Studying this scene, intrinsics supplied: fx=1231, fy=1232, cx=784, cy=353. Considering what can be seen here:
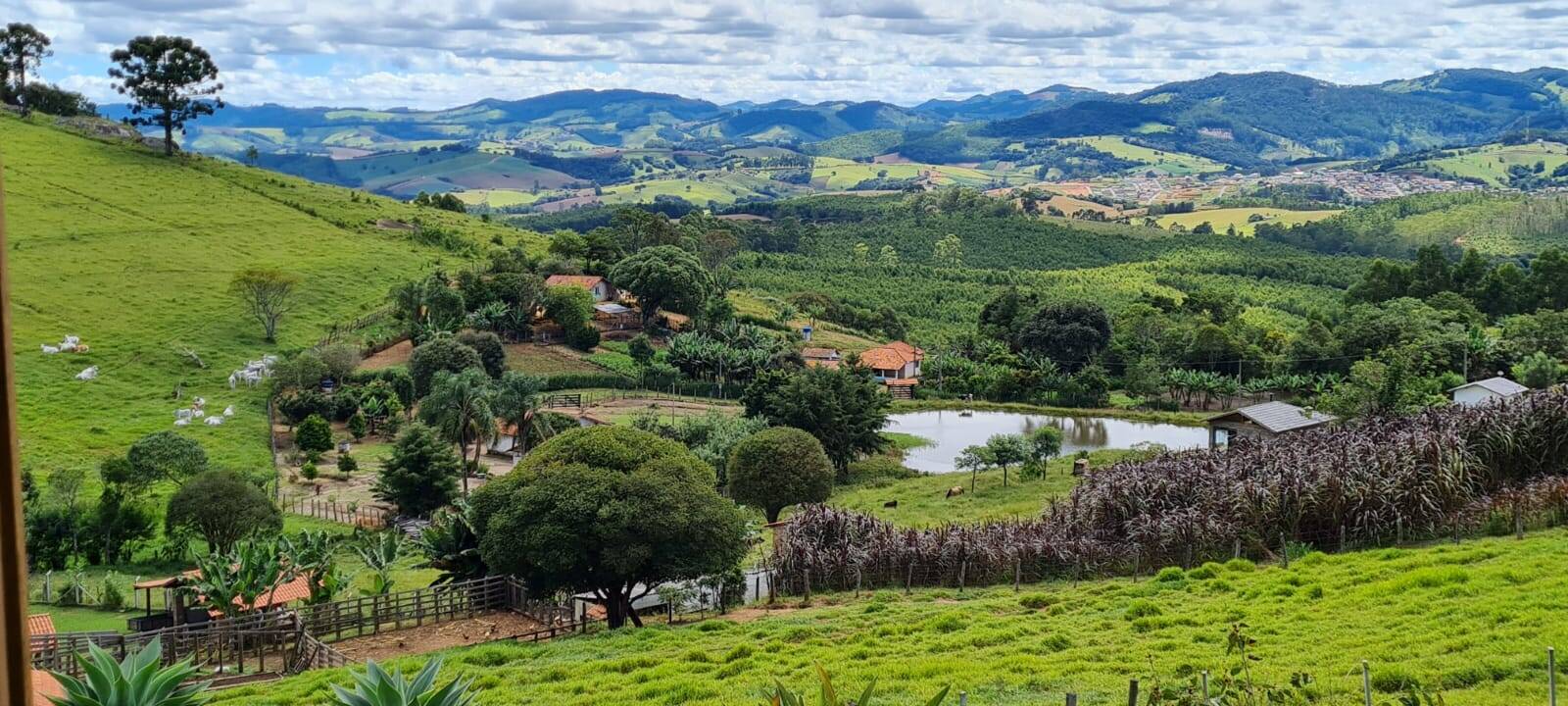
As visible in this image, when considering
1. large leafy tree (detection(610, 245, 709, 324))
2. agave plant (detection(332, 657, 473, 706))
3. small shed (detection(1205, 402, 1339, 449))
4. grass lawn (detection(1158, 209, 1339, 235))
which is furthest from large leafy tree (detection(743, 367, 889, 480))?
grass lawn (detection(1158, 209, 1339, 235))

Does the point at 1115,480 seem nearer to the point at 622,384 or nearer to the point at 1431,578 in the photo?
the point at 1431,578

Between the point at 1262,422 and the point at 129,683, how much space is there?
31814 mm

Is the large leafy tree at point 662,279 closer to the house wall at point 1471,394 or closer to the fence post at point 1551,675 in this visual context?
the house wall at point 1471,394

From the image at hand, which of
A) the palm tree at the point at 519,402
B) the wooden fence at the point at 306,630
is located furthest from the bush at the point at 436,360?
the wooden fence at the point at 306,630

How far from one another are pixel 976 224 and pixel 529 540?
102813 millimetres

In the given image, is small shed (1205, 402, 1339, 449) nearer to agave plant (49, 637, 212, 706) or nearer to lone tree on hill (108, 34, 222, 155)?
agave plant (49, 637, 212, 706)

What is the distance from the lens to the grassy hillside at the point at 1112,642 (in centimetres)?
1222

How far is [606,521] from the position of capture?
18750mm

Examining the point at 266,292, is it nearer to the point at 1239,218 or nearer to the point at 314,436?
the point at 314,436

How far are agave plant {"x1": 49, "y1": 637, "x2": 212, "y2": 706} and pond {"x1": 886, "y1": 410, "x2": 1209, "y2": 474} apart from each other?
34646mm

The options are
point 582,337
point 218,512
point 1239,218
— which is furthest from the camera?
point 1239,218

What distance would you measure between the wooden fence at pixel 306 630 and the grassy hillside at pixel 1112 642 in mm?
1955

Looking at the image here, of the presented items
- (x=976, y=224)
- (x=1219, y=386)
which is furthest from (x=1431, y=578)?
(x=976, y=224)

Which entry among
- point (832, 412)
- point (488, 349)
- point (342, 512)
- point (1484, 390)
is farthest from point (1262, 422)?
point (488, 349)
